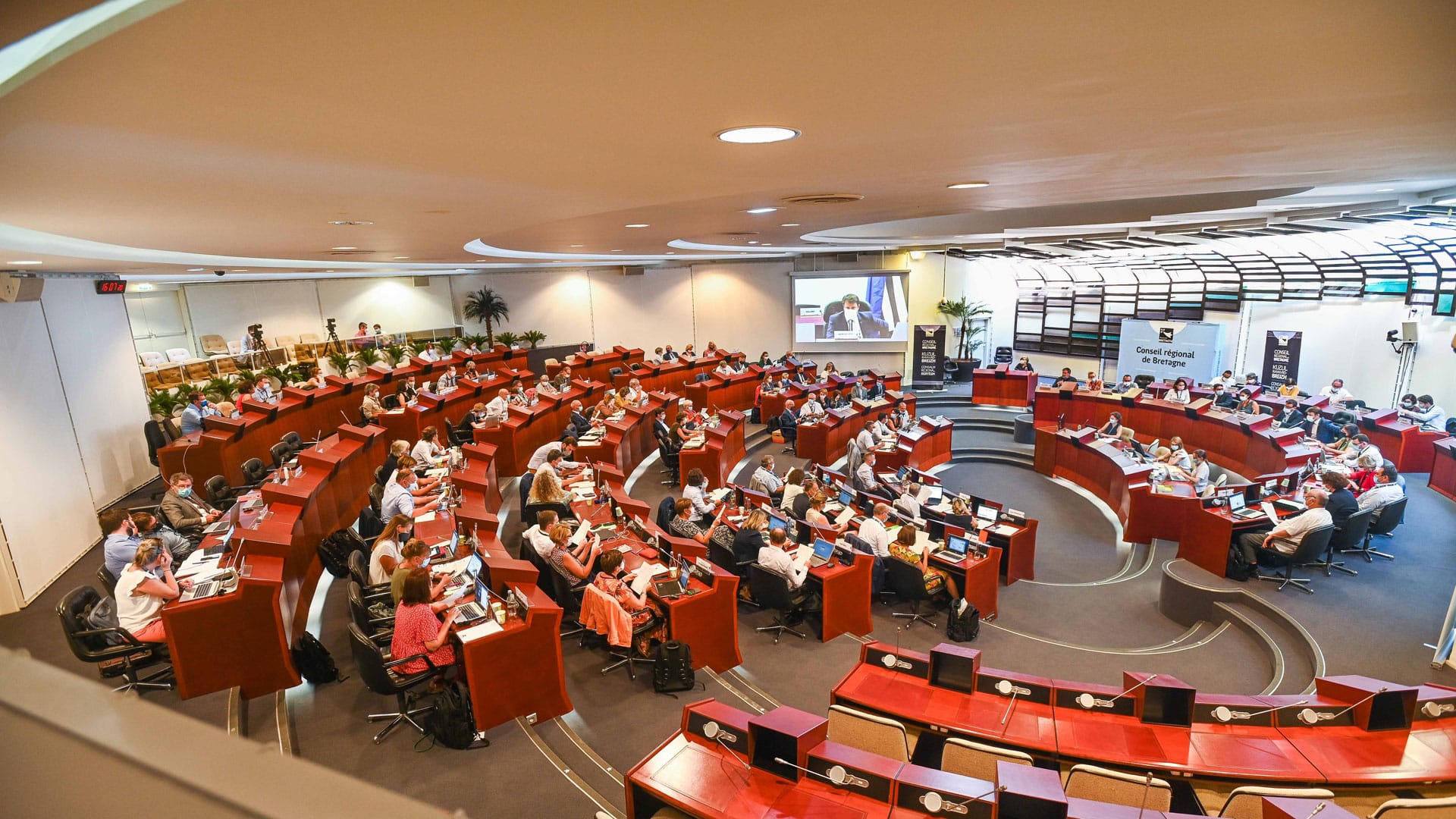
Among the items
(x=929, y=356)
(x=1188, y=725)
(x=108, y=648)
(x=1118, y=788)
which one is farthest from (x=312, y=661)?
(x=929, y=356)

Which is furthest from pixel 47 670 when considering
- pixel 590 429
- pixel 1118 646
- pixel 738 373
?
pixel 738 373

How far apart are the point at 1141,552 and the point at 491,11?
11.0 metres

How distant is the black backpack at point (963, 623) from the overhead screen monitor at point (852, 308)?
13.6m

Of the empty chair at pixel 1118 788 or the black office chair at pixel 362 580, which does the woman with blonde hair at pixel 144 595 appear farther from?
the empty chair at pixel 1118 788

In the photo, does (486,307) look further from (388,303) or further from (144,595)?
(144,595)

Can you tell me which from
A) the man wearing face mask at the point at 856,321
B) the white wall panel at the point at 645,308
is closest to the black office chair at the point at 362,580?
the man wearing face mask at the point at 856,321

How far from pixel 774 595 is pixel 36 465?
9033 millimetres

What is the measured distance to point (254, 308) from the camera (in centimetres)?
1678

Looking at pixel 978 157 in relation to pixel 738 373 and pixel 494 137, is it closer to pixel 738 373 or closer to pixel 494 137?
pixel 494 137

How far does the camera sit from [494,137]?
2.42 m

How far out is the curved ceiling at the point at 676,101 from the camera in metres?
1.35

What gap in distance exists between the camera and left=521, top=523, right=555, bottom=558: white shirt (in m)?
6.50

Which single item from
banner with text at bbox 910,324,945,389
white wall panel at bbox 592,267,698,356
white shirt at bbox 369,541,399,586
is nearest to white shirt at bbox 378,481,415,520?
white shirt at bbox 369,541,399,586

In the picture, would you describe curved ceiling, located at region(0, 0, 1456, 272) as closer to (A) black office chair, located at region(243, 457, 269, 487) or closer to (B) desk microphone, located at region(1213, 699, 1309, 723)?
(B) desk microphone, located at region(1213, 699, 1309, 723)
